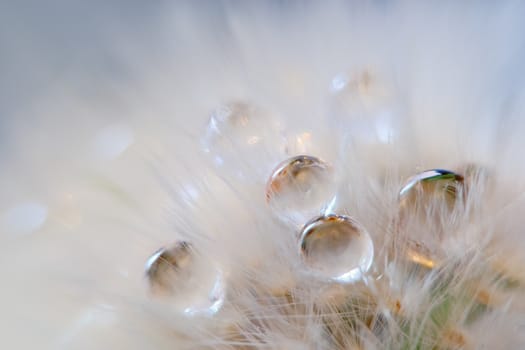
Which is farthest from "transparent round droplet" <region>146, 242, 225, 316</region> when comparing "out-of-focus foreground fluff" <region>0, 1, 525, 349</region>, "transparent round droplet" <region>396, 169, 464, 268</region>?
"transparent round droplet" <region>396, 169, 464, 268</region>

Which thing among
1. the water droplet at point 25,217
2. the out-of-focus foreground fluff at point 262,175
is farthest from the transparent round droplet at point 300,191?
the water droplet at point 25,217

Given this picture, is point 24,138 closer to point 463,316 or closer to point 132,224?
point 132,224

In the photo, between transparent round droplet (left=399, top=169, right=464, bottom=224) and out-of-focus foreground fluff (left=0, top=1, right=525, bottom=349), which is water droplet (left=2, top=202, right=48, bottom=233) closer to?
out-of-focus foreground fluff (left=0, top=1, right=525, bottom=349)

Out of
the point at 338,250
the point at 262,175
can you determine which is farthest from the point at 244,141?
the point at 338,250

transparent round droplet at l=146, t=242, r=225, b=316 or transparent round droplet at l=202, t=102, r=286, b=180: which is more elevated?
transparent round droplet at l=202, t=102, r=286, b=180

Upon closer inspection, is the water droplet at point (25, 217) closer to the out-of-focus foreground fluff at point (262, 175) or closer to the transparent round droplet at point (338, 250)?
the out-of-focus foreground fluff at point (262, 175)

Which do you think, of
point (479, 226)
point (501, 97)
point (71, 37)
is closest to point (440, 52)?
point (501, 97)
